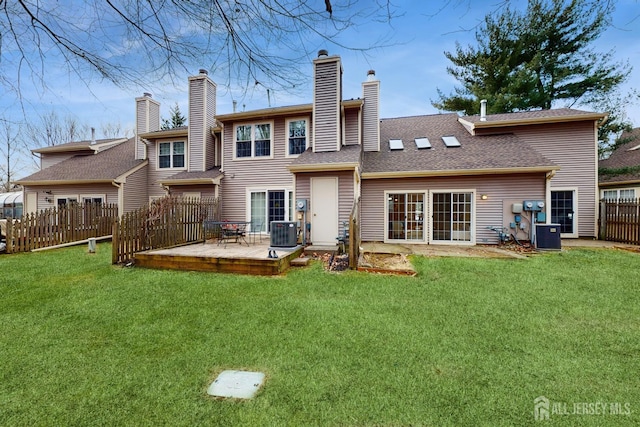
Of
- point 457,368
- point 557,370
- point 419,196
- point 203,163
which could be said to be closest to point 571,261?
point 419,196

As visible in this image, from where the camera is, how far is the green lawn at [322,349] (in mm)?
1992

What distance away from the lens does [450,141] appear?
11.2 m

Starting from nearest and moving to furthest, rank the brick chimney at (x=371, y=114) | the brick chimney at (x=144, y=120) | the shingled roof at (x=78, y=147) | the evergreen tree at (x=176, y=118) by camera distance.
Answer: the brick chimney at (x=371, y=114) < the brick chimney at (x=144, y=120) < the shingled roof at (x=78, y=147) < the evergreen tree at (x=176, y=118)

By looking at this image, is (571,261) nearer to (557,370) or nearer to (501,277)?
(501,277)

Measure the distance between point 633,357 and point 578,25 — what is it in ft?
62.5

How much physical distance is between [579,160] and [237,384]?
46.3 ft

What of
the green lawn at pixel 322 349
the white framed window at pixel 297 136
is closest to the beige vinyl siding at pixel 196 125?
the white framed window at pixel 297 136

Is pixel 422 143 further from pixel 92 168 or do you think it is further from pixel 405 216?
pixel 92 168

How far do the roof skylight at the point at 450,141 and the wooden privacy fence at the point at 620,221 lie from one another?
5.81 metres

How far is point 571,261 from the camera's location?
672cm

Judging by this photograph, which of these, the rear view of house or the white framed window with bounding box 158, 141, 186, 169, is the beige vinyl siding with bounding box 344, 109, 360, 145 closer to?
the rear view of house

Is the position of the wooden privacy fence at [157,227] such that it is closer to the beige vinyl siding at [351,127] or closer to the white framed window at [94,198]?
the beige vinyl siding at [351,127]

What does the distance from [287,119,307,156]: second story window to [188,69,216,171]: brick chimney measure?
3.92m

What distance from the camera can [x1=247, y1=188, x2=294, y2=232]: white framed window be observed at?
1048cm
